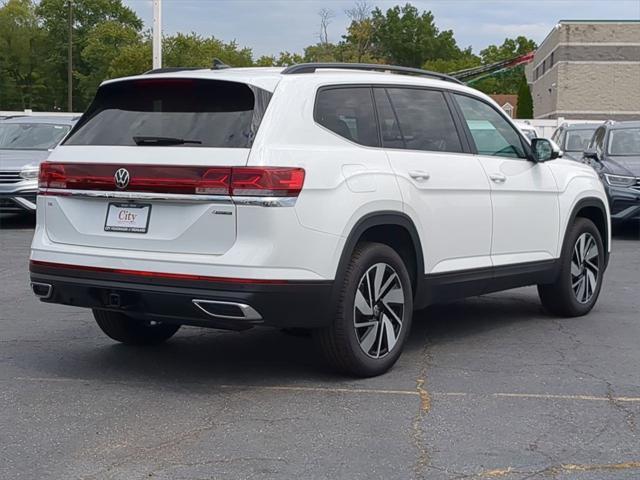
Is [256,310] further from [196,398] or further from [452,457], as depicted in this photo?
[452,457]

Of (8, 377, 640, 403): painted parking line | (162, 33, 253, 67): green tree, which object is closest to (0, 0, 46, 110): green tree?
(162, 33, 253, 67): green tree

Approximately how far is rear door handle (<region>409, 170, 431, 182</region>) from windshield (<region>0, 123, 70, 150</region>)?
1167cm

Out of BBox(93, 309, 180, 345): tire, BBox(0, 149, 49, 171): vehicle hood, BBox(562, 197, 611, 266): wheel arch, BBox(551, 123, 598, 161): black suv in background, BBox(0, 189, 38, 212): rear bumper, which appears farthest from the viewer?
BBox(551, 123, 598, 161): black suv in background

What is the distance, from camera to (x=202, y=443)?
495 cm

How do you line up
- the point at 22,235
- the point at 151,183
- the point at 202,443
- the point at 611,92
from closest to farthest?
Result: 1. the point at 202,443
2. the point at 151,183
3. the point at 22,235
4. the point at 611,92

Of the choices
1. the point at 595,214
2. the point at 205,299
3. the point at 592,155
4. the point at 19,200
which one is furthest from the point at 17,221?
the point at 205,299

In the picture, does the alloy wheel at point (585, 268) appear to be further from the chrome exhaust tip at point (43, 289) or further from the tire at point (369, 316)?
the chrome exhaust tip at point (43, 289)

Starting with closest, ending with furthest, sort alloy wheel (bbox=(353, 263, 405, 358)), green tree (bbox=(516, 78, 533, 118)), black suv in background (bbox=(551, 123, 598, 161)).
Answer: alloy wheel (bbox=(353, 263, 405, 358)) → black suv in background (bbox=(551, 123, 598, 161)) → green tree (bbox=(516, 78, 533, 118))

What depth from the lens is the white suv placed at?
555cm

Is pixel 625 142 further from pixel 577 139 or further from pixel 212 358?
pixel 212 358

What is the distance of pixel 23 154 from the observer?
16203 mm

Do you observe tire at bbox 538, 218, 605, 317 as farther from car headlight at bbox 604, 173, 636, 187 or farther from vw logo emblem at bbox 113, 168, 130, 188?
car headlight at bbox 604, 173, 636, 187

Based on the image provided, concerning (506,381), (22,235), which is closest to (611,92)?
(22,235)

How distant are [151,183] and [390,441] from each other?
1.96 metres
